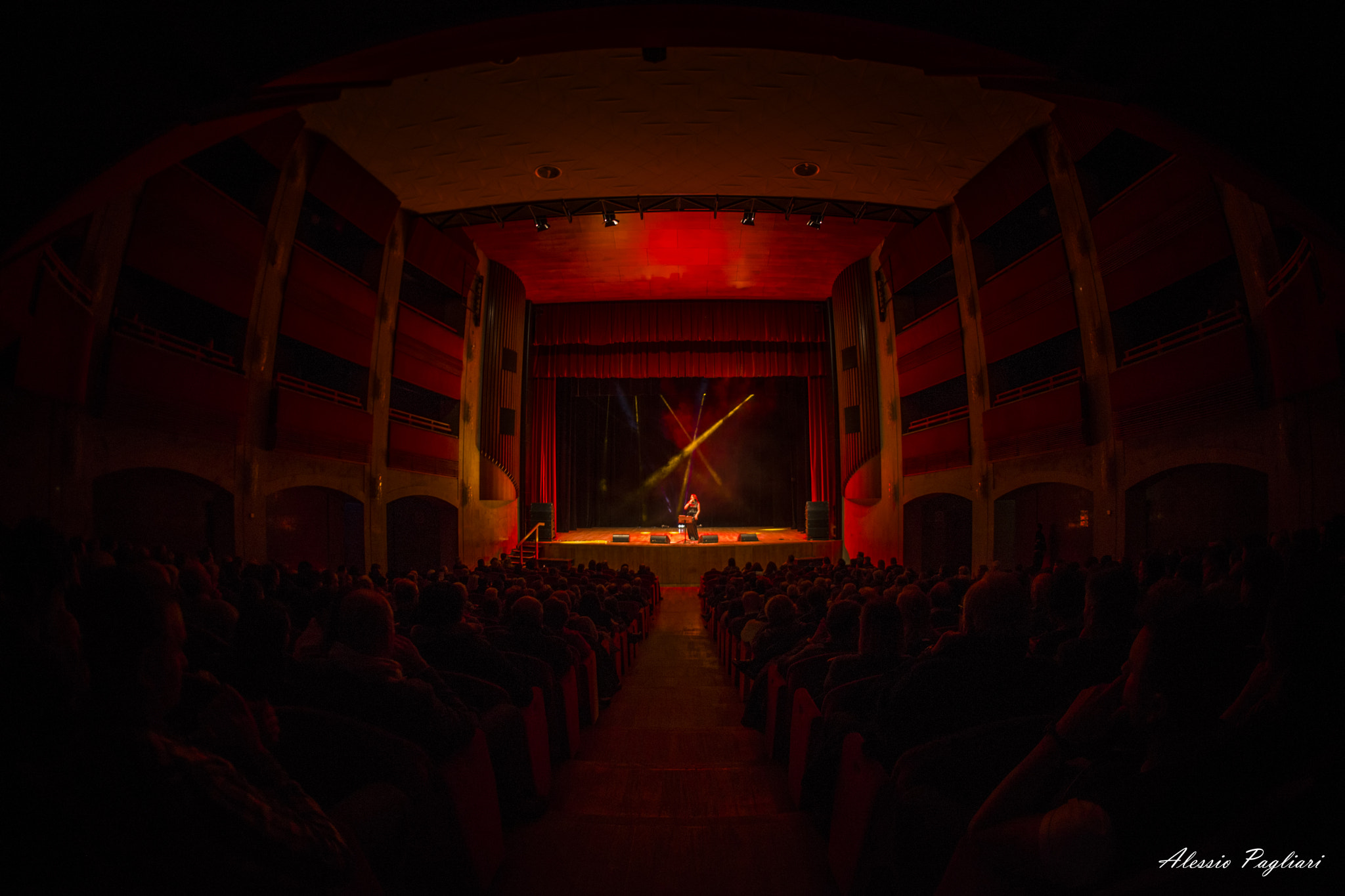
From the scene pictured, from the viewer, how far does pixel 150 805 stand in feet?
3.71

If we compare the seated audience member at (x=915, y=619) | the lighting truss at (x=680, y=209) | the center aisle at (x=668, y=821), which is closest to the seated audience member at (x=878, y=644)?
the seated audience member at (x=915, y=619)

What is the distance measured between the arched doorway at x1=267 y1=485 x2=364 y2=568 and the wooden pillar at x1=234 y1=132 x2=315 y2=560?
1.81 m

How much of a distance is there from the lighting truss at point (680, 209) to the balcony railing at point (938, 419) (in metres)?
4.04

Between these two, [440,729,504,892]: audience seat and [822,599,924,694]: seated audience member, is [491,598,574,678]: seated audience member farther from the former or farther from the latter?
[822,599,924,694]: seated audience member

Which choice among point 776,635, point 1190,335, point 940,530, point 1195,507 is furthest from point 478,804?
point 940,530

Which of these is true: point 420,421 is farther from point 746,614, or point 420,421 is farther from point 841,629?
point 841,629

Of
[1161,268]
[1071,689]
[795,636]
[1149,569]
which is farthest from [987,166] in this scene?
[1071,689]

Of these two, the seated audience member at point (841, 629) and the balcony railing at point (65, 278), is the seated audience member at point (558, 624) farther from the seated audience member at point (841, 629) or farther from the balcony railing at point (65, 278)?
the balcony railing at point (65, 278)

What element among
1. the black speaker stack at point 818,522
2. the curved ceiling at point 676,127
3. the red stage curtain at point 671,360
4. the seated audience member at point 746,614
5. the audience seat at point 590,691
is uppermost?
the curved ceiling at point 676,127

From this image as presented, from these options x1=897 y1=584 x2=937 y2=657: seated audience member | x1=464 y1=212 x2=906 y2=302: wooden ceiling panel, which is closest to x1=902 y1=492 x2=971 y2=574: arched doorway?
x1=464 y1=212 x2=906 y2=302: wooden ceiling panel

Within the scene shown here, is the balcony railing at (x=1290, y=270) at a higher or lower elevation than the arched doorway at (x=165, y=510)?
higher

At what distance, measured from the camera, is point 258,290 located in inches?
406

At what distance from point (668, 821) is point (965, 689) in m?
1.47

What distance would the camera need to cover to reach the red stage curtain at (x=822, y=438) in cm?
1772
